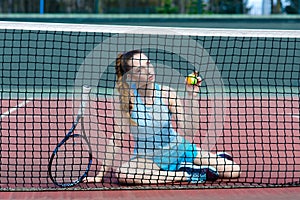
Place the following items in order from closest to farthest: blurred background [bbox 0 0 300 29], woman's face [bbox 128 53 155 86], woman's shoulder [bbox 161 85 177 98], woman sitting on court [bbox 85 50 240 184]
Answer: woman's face [bbox 128 53 155 86]
woman sitting on court [bbox 85 50 240 184]
woman's shoulder [bbox 161 85 177 98]
blurred background [bbox 0 0 300 29]

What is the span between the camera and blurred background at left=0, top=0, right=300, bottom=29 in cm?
1252

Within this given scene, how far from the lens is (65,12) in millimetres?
13391

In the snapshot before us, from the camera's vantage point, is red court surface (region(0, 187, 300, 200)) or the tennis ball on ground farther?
the tennis ball on ground

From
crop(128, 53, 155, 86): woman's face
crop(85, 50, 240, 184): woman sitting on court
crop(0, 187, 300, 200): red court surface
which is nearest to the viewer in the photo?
crop(0, 187, 300, 200): red court surface

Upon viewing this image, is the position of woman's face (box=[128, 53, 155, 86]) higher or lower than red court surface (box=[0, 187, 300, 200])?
higher

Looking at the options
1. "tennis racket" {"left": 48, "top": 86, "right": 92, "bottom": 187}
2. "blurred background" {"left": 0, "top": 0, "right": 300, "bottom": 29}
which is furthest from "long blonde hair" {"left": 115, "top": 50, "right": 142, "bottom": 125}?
"blurred background" {"left": 0, "top": 0, "right": 300, "bottom": 29}

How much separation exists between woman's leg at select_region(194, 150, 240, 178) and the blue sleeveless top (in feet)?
0.52

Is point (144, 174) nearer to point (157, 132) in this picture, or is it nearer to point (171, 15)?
point (157, 132)

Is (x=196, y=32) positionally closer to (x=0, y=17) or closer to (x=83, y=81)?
(x=83, y=81)

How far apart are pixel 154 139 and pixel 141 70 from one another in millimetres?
584

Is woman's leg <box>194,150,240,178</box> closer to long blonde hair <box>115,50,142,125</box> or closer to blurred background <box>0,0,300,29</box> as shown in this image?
long blonde hair <box>115,50,142,125</box>

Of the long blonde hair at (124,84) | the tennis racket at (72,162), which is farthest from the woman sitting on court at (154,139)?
the tennis racket at (72,162)

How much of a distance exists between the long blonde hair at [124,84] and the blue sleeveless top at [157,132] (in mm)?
44

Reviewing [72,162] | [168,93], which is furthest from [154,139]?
[72,162]
